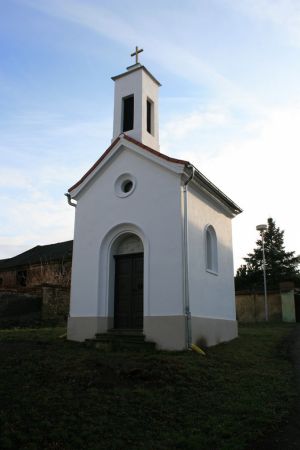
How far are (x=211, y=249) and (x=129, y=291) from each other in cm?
334

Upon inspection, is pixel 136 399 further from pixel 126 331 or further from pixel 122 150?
pixel 122 150

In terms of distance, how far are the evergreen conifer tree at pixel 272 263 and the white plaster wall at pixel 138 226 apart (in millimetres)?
25219

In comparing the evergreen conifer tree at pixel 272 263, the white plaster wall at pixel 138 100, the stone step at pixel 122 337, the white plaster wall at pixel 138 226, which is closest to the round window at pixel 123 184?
the white plaster wall at pixel 138 226

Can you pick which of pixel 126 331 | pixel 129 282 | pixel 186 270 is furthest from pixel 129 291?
pixel 186 270

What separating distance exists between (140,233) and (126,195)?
1.34 meters

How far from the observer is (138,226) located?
12.5m

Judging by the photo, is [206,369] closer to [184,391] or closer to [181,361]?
[181,361]

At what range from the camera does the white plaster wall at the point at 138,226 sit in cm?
1154

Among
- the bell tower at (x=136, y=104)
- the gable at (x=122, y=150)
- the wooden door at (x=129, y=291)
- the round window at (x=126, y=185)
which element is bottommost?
the wooden door at (x=129, y=291)

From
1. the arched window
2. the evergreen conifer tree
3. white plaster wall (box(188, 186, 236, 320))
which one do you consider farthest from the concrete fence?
the evergreen conifer tree

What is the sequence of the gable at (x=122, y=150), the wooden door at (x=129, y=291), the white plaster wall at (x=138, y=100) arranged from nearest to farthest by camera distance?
the gable at (x=122, y=150) → the wooden door at (x=129, y=291) → the white plaster wall at (x=138, y=100)

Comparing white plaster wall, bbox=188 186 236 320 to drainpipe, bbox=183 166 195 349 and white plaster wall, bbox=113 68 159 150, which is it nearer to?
drainpipe, bbox=183 166 195 349

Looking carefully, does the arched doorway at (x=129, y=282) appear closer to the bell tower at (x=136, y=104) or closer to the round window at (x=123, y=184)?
the round window at (x=123, y=184)

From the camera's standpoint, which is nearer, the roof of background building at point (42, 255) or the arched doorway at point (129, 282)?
the arched doorway at point (129, 282)
